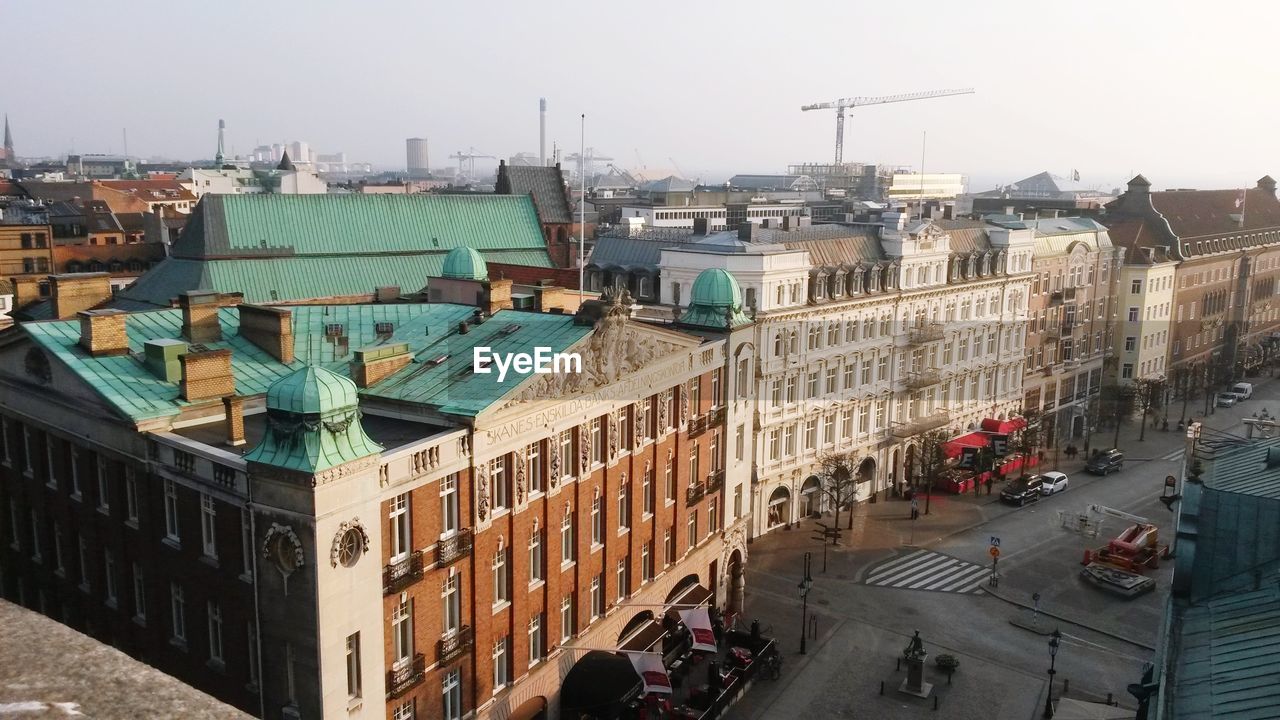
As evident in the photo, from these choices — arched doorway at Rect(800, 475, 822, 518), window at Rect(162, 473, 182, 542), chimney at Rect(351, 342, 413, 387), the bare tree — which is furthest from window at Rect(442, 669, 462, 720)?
arched doorway at Rect(800, 475, 822, 518)

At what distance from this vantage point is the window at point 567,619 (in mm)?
46600

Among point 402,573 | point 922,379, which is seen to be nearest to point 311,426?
point 402,573

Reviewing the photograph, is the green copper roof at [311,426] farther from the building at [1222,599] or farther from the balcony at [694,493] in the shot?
the balcony at [694,493]

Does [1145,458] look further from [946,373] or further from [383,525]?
[383,525]

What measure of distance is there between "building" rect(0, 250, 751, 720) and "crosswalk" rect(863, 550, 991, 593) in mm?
20523


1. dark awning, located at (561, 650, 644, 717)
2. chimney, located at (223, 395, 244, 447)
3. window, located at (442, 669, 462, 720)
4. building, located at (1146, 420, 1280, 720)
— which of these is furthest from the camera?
dark awning, located at (561, 650, 644, 717)

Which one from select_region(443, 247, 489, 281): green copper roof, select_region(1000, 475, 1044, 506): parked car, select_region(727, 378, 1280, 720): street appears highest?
select_region(443, 247, 489, 281): green copper roof

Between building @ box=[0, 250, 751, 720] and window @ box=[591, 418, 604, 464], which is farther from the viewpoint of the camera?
window @ box=[591, 418, 604, 464]

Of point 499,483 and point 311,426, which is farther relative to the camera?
point 499,483

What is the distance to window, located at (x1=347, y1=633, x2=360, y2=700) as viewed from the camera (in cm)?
3416

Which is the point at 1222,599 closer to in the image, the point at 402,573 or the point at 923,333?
the point at 402,573

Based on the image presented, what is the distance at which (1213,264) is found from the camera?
13025 centimetres

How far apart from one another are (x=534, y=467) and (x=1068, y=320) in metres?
80.3

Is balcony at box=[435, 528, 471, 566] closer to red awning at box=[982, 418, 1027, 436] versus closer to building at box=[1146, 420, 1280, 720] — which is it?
building at box=[1146, 420, 1280, 720]
